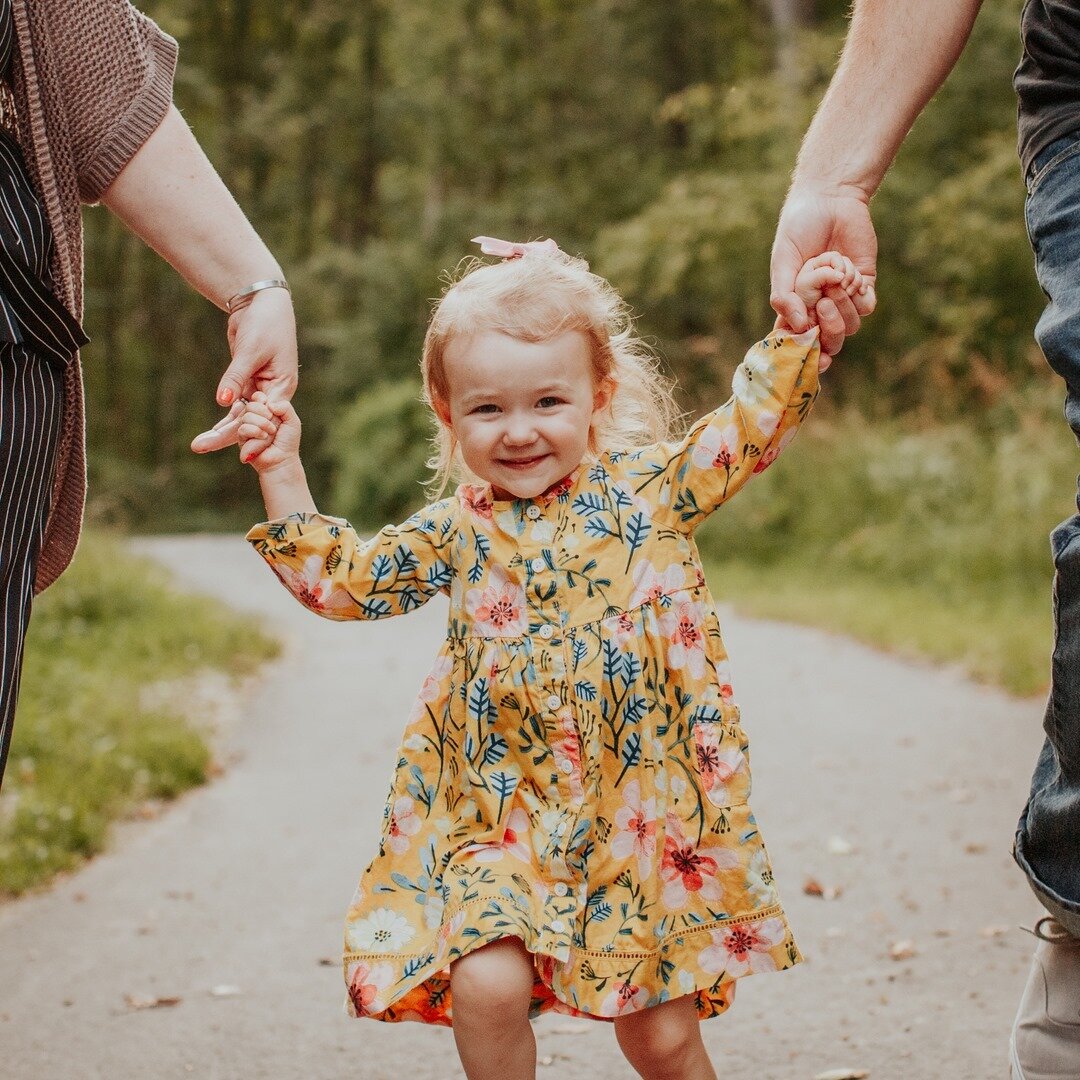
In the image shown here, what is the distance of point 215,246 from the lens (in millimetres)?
2469

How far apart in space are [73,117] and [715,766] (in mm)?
1418

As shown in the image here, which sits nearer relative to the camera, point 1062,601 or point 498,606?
point 1062,601

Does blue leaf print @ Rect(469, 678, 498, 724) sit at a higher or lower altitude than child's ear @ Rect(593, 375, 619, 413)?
lower

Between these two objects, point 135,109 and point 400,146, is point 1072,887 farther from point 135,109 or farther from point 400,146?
point 400,146

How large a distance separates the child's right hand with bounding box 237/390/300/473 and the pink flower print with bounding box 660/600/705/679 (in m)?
0.69

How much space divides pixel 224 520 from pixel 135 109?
29257 mm

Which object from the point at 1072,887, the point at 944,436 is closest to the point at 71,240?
the point at 1072,887

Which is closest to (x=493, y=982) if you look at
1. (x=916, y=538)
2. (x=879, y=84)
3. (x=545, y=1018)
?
(x=545, y=1018)

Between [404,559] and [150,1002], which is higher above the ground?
[404,559]

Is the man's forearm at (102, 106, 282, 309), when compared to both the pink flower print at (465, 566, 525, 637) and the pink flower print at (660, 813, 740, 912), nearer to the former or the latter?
the pink flower print at (465, 566, 525, 637)

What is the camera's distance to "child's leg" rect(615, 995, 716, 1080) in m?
2.35

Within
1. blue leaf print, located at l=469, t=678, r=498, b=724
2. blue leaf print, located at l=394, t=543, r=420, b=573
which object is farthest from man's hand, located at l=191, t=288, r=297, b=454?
blue leaf print, located at l=469, t=678, r=498, b=724

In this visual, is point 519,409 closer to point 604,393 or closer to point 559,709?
point 604,393

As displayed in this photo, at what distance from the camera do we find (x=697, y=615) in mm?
2406
